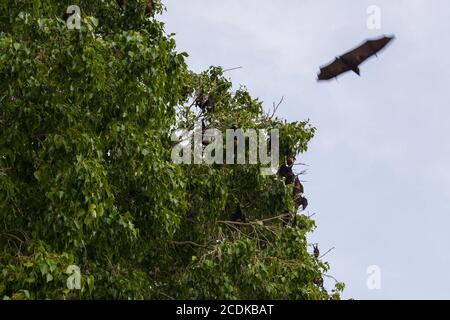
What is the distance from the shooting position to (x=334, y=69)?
44.0 ft

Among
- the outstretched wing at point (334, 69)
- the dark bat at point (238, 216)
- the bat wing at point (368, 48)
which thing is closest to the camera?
the bat wing at point (368, 48)

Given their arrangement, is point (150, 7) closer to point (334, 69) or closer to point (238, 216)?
point (334, 69)

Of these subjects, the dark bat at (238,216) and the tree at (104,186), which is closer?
the tree at (104,186)

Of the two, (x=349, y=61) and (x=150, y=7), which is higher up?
(x=150, y=7)

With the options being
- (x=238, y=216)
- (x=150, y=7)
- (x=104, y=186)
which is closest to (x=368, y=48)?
(x=238, y=216)

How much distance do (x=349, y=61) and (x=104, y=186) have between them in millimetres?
5408

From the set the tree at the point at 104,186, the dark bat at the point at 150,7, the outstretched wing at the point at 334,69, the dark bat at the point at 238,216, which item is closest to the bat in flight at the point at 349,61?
the outstretched wing at the point at 334,69

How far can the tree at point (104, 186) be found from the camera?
9.35 m

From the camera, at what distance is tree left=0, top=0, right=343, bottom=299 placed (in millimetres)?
9352

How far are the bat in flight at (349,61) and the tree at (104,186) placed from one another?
243 cm

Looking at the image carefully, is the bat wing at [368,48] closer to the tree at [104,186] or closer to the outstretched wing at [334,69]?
the outstretched wing at [334,69]

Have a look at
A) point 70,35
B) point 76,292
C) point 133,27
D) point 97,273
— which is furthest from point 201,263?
point 133,27

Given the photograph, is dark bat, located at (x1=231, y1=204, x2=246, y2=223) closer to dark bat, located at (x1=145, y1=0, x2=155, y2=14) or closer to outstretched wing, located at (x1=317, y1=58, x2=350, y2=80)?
outstretched wing, located at (x1=317, y1=58, x2=350, y2=80)
